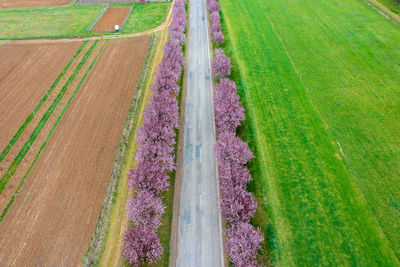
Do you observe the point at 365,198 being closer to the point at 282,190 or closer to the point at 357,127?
the point at 282,190

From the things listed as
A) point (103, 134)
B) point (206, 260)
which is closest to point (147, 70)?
point (103, 134)

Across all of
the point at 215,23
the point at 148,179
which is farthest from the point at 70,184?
the point at 215,23

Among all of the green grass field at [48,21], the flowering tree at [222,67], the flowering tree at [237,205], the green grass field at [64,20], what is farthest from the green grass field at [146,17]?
the flowering tree at [237,205]

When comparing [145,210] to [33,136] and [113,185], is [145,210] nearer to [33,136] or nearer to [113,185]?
[113,185]

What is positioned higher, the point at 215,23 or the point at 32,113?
the point at 215,23

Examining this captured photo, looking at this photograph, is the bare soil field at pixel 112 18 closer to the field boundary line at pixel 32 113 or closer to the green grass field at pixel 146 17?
the green grass field at pixel 146 17
